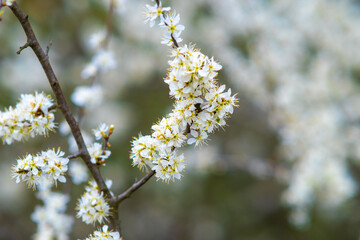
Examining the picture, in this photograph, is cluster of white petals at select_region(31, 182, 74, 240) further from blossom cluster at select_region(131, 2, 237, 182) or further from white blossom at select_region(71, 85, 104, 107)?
blossom cluster at select_region(131, 2, 237, 182)

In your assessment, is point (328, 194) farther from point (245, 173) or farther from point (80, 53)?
point (80, 53)

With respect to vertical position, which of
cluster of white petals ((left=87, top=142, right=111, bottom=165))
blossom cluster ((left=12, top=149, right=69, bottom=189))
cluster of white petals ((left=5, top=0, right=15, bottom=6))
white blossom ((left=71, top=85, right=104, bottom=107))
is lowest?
blossom cluster ((left=12, top=149, right=69, bottom=189))

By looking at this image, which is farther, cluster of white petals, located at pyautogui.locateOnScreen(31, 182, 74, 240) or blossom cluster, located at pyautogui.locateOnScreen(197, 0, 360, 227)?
blossom cluster, located at pyautogui.locateOnScreen(197, 0, 360, 227)

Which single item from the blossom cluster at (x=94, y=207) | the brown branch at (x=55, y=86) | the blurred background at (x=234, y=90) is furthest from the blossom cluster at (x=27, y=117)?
the blurred background at (x=234, y=90)

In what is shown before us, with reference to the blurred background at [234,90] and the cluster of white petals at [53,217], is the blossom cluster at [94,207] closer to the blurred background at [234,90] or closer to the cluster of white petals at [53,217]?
the cluster of white petals at [53,217]

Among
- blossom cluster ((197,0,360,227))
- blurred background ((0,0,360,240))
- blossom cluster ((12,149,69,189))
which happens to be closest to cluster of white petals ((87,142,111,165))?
blossom cluster ((12,149,69,189))
